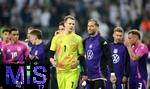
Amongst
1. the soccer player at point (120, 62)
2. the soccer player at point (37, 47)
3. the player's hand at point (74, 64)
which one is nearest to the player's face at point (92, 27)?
the player's hand at point (74, 64)

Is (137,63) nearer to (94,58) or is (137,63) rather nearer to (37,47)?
(94,58)

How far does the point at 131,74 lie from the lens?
18.9 meters

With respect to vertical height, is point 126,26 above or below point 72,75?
above

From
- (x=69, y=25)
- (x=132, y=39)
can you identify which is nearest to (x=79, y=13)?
(x=132, y=39)

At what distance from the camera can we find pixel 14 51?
1955cm

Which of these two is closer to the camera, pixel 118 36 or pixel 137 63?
pixel 137 63

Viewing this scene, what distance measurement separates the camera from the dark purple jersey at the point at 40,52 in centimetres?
1975

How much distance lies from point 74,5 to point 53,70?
38.5ft

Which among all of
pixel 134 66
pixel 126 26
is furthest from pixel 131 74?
pixel 126 26

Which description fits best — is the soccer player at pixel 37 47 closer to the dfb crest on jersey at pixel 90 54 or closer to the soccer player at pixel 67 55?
the soccer player at pixel 67 55

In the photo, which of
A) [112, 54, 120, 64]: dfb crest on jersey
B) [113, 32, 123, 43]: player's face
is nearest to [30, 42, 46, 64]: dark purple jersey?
[112, 54, 120, 64]: dfb crest on jersey

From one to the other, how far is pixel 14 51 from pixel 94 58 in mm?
2603

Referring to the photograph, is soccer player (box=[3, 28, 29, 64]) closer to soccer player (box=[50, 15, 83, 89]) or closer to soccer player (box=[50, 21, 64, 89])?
soccer player (box=[50, 21, 64, 89])

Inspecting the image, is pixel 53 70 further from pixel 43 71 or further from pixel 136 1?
pixel 136 1
